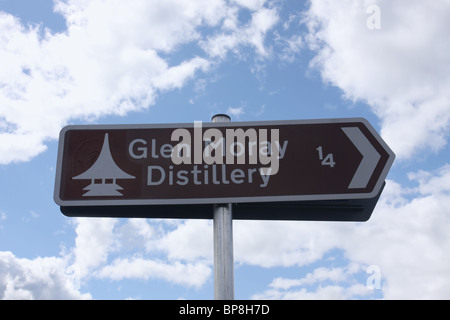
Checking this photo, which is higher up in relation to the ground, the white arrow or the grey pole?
the white arrow

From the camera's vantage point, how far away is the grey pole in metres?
4.08

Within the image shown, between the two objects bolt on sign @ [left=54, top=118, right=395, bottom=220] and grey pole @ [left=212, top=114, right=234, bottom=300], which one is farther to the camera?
bolt on sign @ [left=54, top=118, right=395, bottom=220]

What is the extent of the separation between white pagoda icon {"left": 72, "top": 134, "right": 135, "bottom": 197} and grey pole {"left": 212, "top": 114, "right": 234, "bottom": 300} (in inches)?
36.2

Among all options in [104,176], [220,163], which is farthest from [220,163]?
[104,176]

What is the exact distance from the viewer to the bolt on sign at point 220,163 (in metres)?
4.60

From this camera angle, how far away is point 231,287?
13.4 ft

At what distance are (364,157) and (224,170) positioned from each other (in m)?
1.32

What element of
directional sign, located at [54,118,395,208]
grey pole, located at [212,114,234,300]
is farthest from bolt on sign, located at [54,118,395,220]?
grey pole, located at [212,114,234,300]

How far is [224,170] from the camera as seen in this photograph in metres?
4.70

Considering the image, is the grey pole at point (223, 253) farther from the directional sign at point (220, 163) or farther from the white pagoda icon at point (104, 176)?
the white pagoda icon at point (104, 176)

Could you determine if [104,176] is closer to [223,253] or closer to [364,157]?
[223,253]

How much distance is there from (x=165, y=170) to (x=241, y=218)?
2.95ft

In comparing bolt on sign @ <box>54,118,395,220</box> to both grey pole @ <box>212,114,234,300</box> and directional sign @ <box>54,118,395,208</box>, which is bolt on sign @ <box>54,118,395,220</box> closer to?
directional sign @ <box>54,118,395,208</box>
